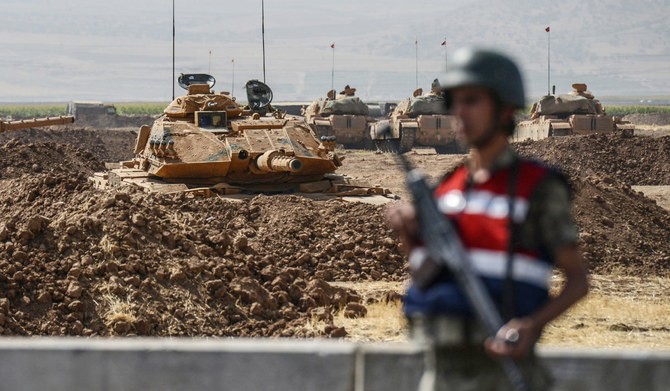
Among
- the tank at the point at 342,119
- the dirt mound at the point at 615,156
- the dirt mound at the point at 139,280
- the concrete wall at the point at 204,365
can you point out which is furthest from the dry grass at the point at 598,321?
the tank at the point at 342,119

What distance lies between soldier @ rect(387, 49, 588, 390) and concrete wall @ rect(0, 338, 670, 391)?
0.81 meters

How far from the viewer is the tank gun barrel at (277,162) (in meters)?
15.7

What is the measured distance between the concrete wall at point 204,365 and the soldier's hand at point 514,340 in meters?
1.05

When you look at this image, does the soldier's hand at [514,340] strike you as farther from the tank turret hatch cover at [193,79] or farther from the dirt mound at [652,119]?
the dirt mound at [652,119]

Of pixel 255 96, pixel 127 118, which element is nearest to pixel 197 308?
pixel 255 96

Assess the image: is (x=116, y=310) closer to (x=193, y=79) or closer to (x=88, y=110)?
(x=193, y=79)

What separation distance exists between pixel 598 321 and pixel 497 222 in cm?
821

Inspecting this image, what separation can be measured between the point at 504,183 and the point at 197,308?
6888mm

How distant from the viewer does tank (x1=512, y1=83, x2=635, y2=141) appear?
35.1 meters

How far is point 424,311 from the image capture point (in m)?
3.31

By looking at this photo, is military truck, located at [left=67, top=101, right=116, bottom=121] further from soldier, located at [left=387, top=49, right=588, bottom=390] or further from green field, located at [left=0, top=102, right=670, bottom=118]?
soldier, located at [left=387, top=49, right=588, bottom=390]

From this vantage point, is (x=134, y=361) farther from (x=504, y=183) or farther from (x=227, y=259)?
(x=227, y=259)

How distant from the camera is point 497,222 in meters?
3.21

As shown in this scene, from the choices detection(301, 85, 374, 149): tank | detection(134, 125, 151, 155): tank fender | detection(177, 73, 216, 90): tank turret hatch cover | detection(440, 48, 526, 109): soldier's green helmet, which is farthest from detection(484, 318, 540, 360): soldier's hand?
detection(301, 85, 374, 149): tank
